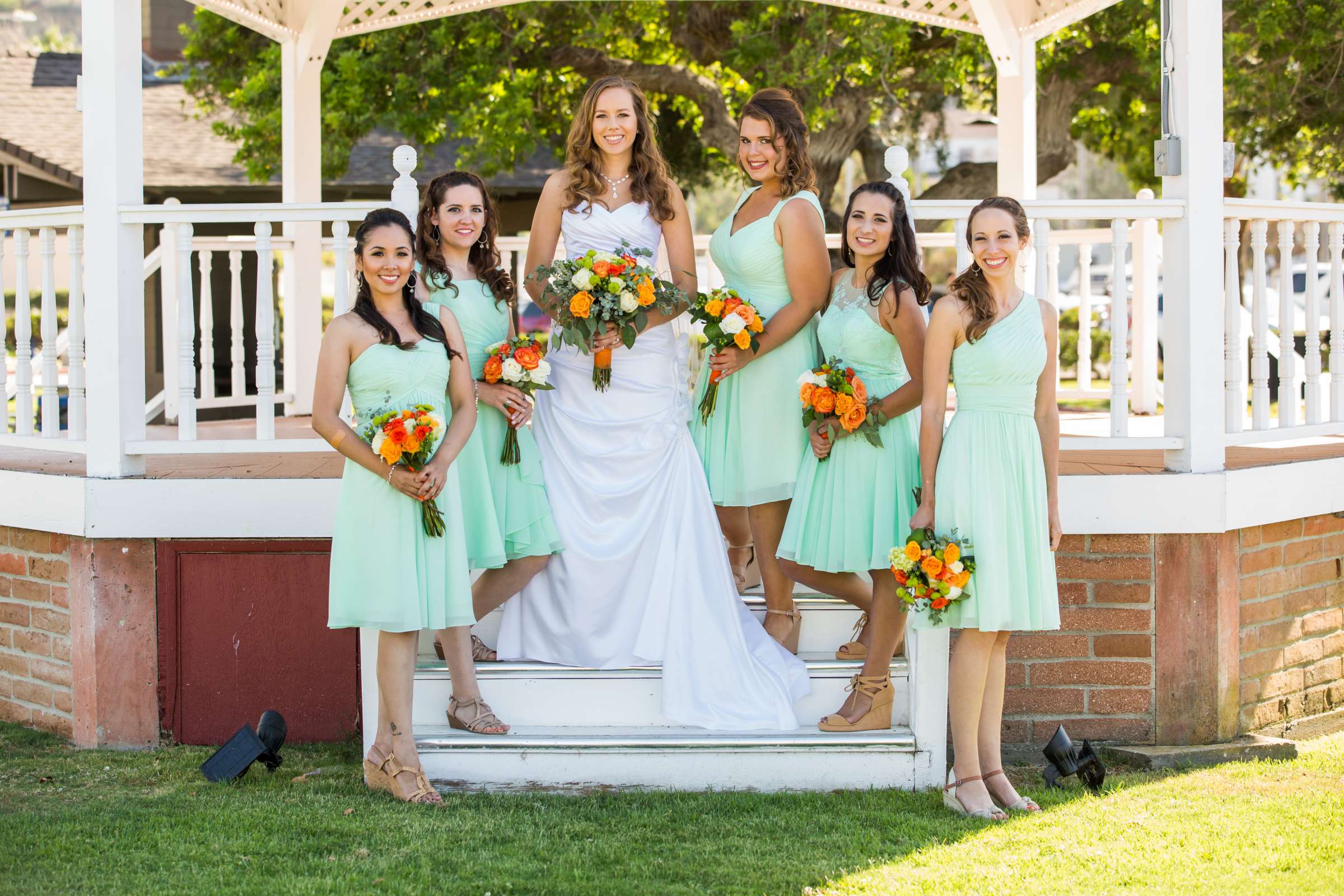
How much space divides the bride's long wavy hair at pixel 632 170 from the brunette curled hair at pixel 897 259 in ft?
2.36

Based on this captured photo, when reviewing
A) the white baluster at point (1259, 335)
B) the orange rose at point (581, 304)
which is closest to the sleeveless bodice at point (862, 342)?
the orange rose at point (581, 304)

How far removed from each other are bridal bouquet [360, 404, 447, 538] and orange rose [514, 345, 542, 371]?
35 cm

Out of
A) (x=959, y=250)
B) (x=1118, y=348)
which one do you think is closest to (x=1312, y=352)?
(x=1118, y=348)

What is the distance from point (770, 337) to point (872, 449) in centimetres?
52

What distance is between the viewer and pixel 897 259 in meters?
4.59

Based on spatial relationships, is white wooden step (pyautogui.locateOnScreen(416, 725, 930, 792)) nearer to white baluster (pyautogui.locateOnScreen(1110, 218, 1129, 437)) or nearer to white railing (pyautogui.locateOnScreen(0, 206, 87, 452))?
white baluster (pyautogui.locateOnScreen(1110, 218, 1129, 437))

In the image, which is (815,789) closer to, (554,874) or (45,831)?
(554,874)

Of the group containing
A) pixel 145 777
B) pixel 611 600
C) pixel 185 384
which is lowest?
pixel 145 777

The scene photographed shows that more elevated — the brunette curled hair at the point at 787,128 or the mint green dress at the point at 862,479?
the brunette curled hair at the point at 787,128

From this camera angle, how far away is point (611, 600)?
4.97 meters

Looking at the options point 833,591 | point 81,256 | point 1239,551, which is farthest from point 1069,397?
point 81,256

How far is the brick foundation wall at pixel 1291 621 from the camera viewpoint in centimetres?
582

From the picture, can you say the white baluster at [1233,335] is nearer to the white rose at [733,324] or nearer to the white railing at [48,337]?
the white rose at [733,324]

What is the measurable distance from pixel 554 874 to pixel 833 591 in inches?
57.2
